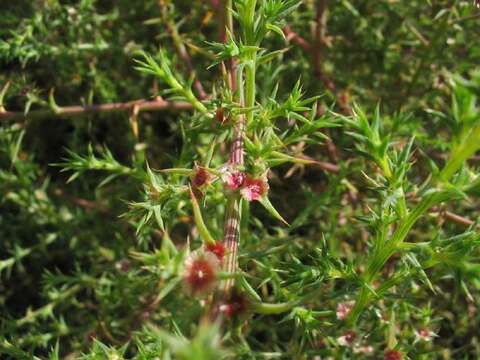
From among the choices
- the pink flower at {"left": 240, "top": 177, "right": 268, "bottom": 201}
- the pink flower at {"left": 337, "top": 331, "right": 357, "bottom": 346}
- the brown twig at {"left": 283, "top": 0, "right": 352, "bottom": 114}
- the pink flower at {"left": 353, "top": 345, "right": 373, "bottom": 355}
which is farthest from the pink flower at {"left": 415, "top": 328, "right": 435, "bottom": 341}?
the brown twig at {"left": 283, "top": 0, "right": 352, "bottom": 114}

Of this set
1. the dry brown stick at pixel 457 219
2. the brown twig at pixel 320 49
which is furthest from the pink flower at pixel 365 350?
the brown twig at pixel 320 49

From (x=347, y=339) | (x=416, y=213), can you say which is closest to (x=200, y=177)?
(x=416, y=213)

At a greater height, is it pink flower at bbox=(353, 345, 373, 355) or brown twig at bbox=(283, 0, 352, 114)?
brown twig at bbox=(283, 0, 352, 114)

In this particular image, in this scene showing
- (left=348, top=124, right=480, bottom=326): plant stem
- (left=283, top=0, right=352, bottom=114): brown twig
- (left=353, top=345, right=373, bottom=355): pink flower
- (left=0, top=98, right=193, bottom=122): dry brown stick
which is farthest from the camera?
(left=283, top=0, right=352, bottom=114): brown twig

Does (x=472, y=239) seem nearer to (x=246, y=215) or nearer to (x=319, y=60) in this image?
(x=246, y=215)

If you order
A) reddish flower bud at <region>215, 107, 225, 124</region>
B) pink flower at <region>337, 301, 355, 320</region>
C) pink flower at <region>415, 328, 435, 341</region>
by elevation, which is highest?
reddish flower bud at <region>215, 107, 225, 124</region>

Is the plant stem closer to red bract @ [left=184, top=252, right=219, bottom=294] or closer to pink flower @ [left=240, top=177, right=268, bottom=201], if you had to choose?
pink flower @ [left=240, top=177, right=268, bottom=201]
